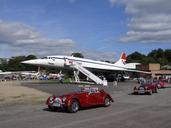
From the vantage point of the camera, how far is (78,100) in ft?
64.0

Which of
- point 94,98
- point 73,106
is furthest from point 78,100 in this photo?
point 94,98

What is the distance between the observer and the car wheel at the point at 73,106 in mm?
18620

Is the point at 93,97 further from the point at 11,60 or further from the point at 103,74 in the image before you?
the point at 11,60

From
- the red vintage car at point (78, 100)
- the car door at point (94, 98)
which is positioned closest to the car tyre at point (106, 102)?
the red vintage car at point (78, 100)

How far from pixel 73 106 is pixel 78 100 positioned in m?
0.68

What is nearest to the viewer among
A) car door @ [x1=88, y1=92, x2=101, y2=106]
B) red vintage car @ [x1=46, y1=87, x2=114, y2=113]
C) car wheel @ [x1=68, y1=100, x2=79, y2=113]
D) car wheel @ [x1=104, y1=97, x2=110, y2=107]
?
car wheel @ [x1=68, y1=100, x2=79, y2=113]

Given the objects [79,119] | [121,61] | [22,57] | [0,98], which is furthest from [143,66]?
[79,119]

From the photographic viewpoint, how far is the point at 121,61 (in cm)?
8538

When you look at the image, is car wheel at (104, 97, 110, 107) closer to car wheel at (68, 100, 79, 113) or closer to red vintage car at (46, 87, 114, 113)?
red vintage car at (46, 87, 114, 113)

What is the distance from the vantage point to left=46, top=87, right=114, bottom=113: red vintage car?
739 inches

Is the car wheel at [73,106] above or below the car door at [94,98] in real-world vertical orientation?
below

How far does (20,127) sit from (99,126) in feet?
9.73

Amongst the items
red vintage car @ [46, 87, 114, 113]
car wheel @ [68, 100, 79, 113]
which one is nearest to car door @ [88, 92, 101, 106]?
red vintage car @ [46, 87, 114, 113]

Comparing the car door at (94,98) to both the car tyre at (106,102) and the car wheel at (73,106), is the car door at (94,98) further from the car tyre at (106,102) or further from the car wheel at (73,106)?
the car wheel at (73,106)
